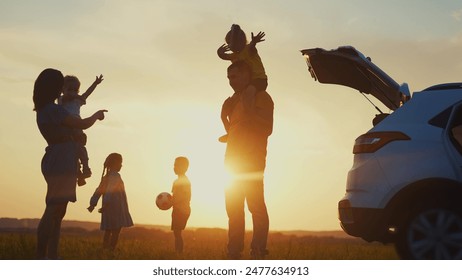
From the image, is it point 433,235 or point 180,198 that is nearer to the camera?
point 433,235

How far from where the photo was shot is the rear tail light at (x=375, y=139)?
6.82m

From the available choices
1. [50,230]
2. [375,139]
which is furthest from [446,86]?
[50,230]

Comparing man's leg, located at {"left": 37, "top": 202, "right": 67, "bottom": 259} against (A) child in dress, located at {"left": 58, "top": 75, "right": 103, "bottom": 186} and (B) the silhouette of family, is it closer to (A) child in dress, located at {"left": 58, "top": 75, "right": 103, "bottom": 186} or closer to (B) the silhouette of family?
(B) the silhouette of family

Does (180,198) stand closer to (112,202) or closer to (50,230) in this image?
(112,202)

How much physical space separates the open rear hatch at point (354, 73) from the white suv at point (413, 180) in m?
0.68

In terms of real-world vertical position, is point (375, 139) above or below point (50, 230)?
above

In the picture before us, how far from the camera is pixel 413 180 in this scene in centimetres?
660

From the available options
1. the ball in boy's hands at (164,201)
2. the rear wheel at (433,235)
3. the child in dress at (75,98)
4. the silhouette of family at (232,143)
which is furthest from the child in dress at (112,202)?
the rear wheel at (433,235)

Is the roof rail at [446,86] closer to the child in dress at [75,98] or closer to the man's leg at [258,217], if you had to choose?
the man's leg at [258,217]

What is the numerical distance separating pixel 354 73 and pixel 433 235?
2602mm

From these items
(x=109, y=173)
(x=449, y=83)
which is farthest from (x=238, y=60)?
(x=109, y=173)

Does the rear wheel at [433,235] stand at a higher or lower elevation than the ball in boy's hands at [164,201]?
lower

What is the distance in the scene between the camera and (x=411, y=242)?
660cm
